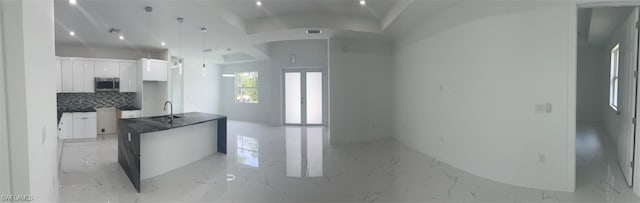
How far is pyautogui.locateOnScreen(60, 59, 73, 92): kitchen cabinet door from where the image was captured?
7004 millimetres

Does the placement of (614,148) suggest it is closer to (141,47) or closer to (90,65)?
(141,47)

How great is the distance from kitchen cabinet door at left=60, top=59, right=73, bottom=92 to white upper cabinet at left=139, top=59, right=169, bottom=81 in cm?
147

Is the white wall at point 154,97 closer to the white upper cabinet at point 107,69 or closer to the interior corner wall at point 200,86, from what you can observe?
the white upper cabinet at point 107,69

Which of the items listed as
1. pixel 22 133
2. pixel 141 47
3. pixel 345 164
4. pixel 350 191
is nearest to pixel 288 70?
pixel 141 47

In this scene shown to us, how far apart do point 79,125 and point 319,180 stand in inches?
246

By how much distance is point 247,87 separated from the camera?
1107cm

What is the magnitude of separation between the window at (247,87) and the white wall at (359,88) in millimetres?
4900

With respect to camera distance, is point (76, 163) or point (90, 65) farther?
point (90, 65)

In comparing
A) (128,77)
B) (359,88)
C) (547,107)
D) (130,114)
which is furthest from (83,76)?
(547,107)

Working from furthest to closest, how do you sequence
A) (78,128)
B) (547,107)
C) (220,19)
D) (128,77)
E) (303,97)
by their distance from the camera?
(303,97)
(128,77)
(78,128)
(220,19)
(547,107)

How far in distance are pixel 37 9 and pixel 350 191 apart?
10.1 feet

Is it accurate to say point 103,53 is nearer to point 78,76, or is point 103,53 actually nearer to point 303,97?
point 78,76

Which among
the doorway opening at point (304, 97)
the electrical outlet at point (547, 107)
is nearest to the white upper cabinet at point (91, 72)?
the doorway opening at point (304, 97)

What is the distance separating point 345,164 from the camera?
15.6ft
